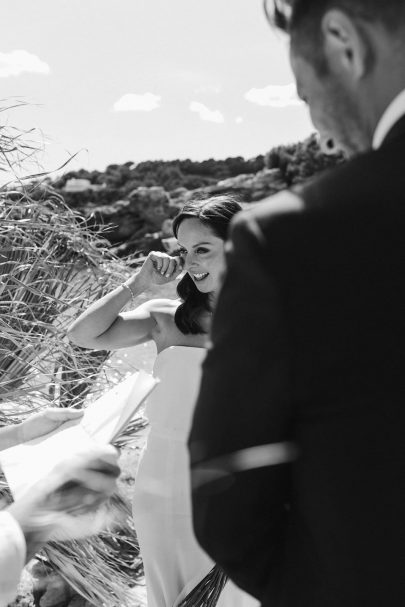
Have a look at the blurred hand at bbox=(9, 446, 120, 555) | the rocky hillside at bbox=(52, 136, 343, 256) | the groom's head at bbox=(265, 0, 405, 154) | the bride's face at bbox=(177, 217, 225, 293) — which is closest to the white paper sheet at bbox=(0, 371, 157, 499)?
the blurred hand at bbox=(9, 446, 120, 555)

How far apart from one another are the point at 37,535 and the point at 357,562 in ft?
1.40

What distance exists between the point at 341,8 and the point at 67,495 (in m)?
0.70

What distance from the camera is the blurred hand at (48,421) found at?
127cm

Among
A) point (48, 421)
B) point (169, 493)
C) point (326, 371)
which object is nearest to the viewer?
point (326, 371)

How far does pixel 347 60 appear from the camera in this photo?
0.69 metres

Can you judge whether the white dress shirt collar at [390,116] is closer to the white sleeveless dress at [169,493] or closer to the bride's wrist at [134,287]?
the white sleeveless dress at [169,493]

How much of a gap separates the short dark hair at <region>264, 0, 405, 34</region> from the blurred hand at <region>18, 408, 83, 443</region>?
2.72 ft

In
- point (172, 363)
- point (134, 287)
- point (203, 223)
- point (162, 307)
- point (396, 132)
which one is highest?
point (396, 132)

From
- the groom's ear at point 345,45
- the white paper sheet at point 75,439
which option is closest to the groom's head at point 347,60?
the groom's ear at point 345,45

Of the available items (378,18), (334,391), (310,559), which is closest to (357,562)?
(310,559)

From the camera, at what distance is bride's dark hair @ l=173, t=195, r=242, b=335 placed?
2.50 metres

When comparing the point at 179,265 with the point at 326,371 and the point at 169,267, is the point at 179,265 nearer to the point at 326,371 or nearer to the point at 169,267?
the point at 169,267

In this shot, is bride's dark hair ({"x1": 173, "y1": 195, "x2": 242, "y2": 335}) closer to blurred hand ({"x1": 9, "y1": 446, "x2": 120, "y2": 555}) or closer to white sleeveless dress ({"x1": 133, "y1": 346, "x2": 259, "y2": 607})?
white sleeveless dress ({"x1": 133, "y1": 346, "x2": 259, "y2": 607})

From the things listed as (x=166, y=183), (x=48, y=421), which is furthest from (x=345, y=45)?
(x=166, y=183)
